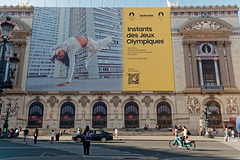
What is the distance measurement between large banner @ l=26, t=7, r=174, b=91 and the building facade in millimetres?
1591

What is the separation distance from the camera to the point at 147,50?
127 feet

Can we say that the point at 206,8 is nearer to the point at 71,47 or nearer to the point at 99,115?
the point at 71,47

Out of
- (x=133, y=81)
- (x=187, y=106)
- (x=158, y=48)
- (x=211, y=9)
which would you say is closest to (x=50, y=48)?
(x=133, y=81)

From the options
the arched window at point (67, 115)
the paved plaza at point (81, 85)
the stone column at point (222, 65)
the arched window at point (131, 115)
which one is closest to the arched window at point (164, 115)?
the arched window at point (131, 115)

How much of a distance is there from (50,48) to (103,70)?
10437mm

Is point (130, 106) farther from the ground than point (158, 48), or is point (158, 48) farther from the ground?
point (158, 48)

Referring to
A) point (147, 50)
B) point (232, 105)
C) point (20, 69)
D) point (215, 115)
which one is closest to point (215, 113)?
point (215, 115)

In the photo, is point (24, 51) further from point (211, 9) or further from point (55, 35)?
point (211, 9)

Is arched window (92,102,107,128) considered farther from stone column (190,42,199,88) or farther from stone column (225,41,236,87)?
stone column (225,41,236,87)

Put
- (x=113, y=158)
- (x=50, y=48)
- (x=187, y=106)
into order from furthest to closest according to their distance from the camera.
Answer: (x=50, y=48), (x=187, y=106), (x=113, y=158)

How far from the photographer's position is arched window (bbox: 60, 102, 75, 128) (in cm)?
3653

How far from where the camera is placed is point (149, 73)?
37375 millimetres

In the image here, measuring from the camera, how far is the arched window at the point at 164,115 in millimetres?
36553

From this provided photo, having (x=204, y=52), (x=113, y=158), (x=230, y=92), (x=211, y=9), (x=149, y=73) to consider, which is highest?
(x=211, y=9)
